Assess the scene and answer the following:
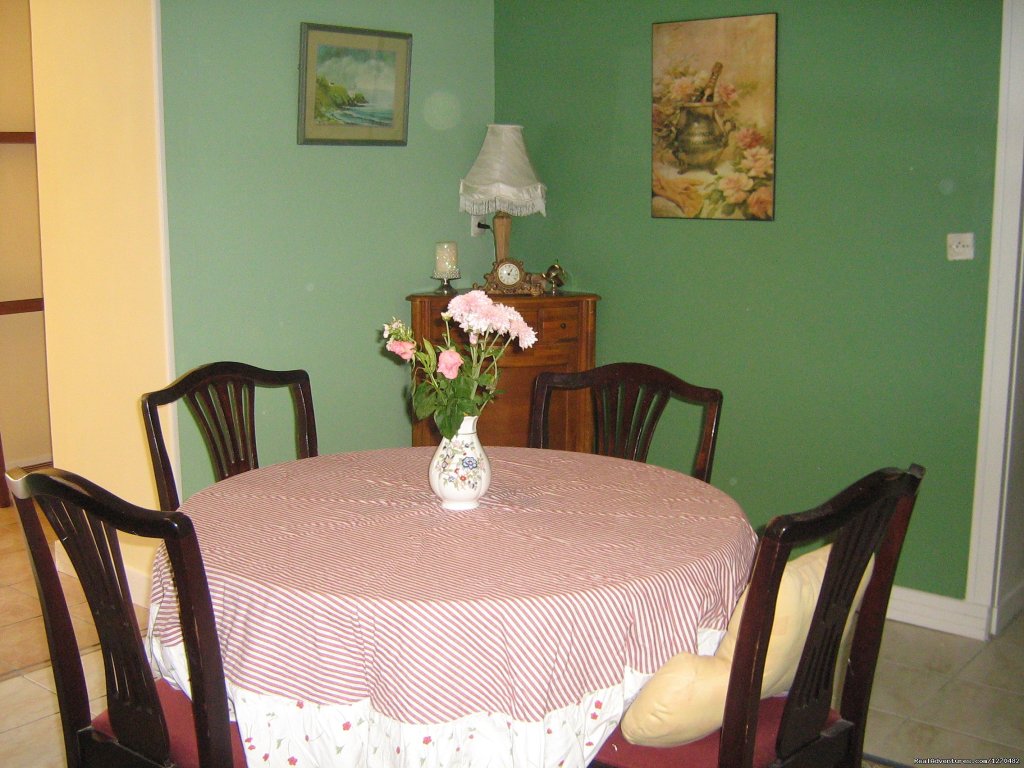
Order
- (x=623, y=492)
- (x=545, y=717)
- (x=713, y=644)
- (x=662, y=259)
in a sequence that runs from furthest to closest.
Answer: (x=662, y=259)
(x=623, y=492)
(x=713, y=644)
(x=545, y=717)

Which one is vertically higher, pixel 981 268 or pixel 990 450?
pixel 981 268

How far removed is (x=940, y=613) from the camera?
3434 mm

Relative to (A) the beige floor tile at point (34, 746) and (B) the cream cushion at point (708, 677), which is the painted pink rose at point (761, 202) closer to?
(B) the cream cushion at point (708, 677)

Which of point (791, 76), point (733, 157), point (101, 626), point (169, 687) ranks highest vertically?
point (791, 76)

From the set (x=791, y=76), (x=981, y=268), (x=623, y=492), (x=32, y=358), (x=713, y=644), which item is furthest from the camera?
(x=32, y=358)

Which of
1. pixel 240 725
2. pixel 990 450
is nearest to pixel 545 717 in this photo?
pixel 240 725

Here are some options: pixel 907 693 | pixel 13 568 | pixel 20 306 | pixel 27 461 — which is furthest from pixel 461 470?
pixel 27 461

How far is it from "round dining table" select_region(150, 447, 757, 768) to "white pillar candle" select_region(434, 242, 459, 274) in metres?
2.18

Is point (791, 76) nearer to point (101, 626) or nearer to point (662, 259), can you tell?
point (662, 259)

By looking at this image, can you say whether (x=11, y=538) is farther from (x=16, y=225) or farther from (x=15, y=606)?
(x=16, y=225)

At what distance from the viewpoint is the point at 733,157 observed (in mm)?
3654

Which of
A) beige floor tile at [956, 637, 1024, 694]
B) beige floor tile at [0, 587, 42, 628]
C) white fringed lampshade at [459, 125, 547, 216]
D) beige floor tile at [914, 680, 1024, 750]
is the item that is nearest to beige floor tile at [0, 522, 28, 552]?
beige floor tile at [0, 587, 42, 628]

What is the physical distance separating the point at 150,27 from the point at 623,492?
2.09 m

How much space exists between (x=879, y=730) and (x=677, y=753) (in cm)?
130
